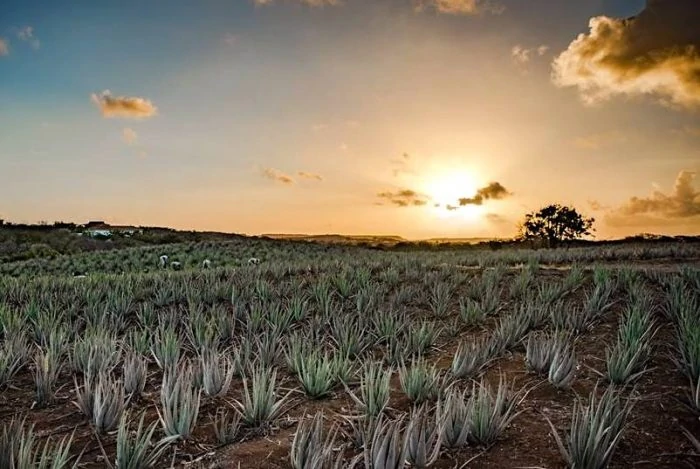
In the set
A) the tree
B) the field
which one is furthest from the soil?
the tree

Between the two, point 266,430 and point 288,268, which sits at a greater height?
point 288,268

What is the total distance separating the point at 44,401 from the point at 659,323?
7.30m

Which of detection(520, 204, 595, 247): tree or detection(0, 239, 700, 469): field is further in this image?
detection(520, 204, 595, 247): tree

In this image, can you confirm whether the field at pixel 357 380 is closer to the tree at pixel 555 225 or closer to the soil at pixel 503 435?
the soil at pixel 503 435

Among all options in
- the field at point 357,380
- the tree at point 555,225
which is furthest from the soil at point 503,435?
the tree at point 555,225

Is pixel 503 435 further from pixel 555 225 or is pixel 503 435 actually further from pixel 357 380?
pixel 555 225

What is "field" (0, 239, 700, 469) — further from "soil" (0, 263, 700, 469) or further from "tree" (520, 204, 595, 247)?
"tree" (520, 204, 595, 247)

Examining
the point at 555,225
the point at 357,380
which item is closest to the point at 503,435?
the point at 357,380

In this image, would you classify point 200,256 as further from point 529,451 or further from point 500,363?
point 529,451

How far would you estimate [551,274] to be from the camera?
36.3 ft

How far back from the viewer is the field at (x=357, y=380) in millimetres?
3404

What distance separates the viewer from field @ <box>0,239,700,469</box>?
3.40 meters

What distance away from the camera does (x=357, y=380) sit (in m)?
5.28

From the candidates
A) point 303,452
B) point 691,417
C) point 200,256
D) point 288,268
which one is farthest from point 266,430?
point 200,256
